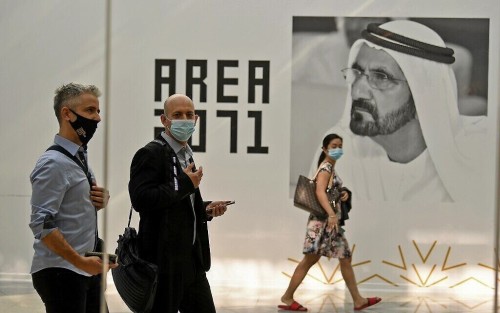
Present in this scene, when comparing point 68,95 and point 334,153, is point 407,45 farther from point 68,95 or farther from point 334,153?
point 68,95

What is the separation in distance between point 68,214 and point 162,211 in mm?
445

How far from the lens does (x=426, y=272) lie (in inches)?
258

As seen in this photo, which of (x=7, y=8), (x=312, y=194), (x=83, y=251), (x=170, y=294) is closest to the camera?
Result: (x=83, y=251)

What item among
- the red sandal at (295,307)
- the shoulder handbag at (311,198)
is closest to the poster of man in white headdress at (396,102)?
the shoulder handbag at (311,198)

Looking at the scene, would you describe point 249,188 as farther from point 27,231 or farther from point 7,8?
point 7,8

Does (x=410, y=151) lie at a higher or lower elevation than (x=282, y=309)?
higher

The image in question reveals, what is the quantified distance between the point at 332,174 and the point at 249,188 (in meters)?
0.95

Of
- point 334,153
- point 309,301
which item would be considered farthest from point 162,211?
point 309,301

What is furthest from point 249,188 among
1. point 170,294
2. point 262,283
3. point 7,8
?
point 170,294

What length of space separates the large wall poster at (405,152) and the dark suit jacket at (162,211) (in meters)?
3.38

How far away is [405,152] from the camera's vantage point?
21.6ft

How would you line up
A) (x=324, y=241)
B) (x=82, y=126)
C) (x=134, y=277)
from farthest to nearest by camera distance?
1. (x=324, y=241)
2. (x=134, y=277)
3. (x=82, y=126)

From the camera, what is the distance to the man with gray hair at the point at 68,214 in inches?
109

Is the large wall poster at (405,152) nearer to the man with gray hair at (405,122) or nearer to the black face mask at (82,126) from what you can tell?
the man with gray hair at (405,122)
